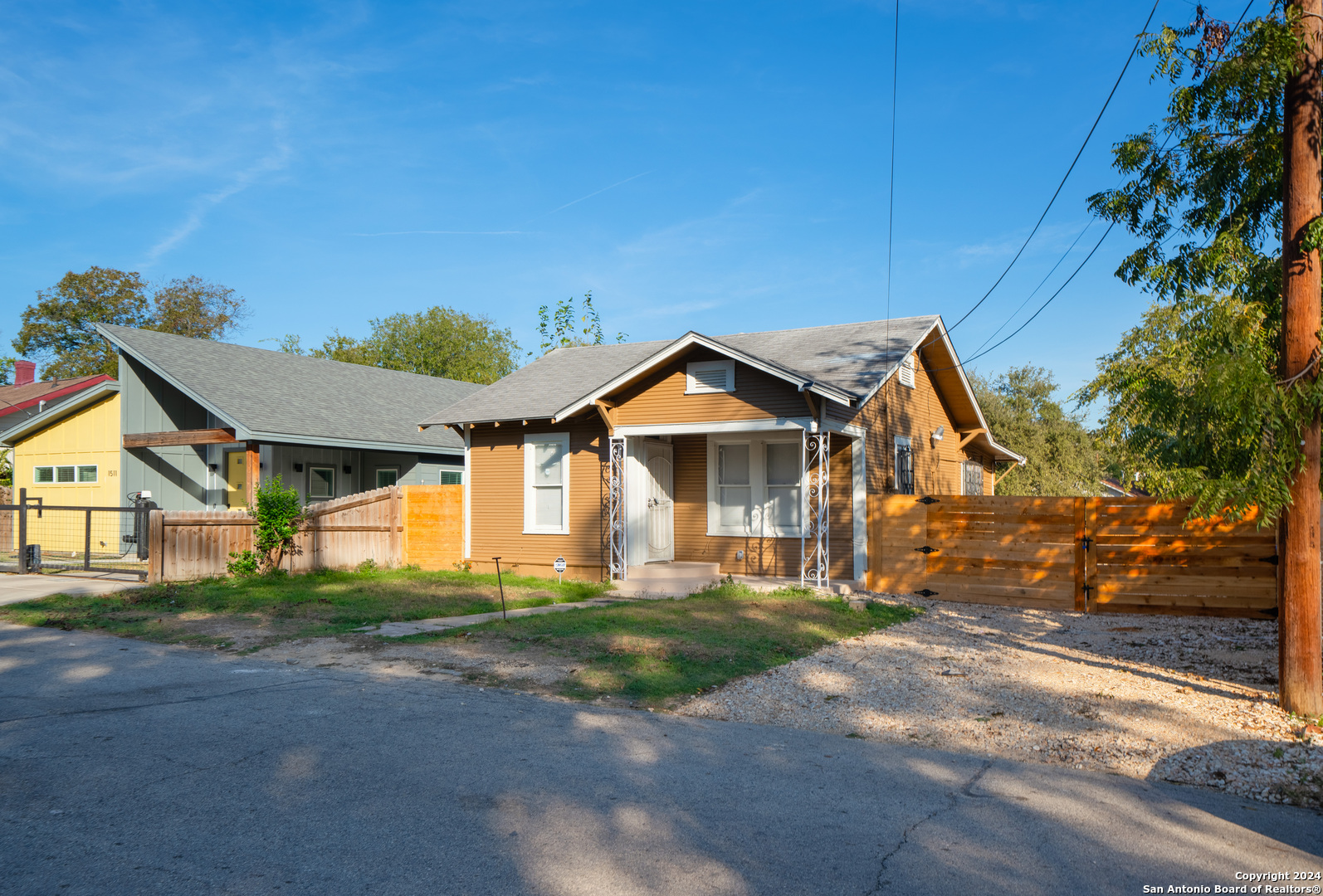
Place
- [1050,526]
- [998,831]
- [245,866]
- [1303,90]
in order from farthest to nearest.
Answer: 1. [1050,526]
2. [1303,90]
3. [998,831]
4. [245,866]

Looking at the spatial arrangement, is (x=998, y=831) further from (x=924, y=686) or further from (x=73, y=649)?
(x=73, y=649)

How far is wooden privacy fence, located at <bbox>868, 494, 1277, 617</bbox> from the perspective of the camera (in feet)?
40.2

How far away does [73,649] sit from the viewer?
9.56 m

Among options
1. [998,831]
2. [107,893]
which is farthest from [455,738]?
[998,831]

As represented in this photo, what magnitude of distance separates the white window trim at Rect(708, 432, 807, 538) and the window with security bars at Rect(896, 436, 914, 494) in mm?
2812

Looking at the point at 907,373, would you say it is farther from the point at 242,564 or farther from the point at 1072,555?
the point at 242,564

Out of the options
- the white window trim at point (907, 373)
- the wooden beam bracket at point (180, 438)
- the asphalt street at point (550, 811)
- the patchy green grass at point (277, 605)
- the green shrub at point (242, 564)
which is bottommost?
the asphalt street at point (550, 811)

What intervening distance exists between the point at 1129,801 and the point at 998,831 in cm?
111

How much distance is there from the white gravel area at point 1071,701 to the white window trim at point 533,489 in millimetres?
7526

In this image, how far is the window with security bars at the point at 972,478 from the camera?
2288 cm

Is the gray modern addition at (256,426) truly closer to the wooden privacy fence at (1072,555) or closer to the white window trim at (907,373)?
the white window trim at (907,373)

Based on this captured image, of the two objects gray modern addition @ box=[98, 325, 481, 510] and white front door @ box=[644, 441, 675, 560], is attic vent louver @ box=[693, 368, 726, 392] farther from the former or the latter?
gray modern addition @ box=[98, 325, 481, 510]

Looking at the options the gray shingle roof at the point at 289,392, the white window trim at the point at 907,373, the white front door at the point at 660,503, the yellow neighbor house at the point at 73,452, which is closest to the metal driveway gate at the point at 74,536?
the yellow neighbor house at the point at 73,452

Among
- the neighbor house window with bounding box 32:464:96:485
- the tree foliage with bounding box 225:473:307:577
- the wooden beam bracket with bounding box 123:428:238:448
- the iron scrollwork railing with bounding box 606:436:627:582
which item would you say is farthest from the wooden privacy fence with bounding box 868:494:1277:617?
the neighbor house window with bounding box 32:464:96:485
